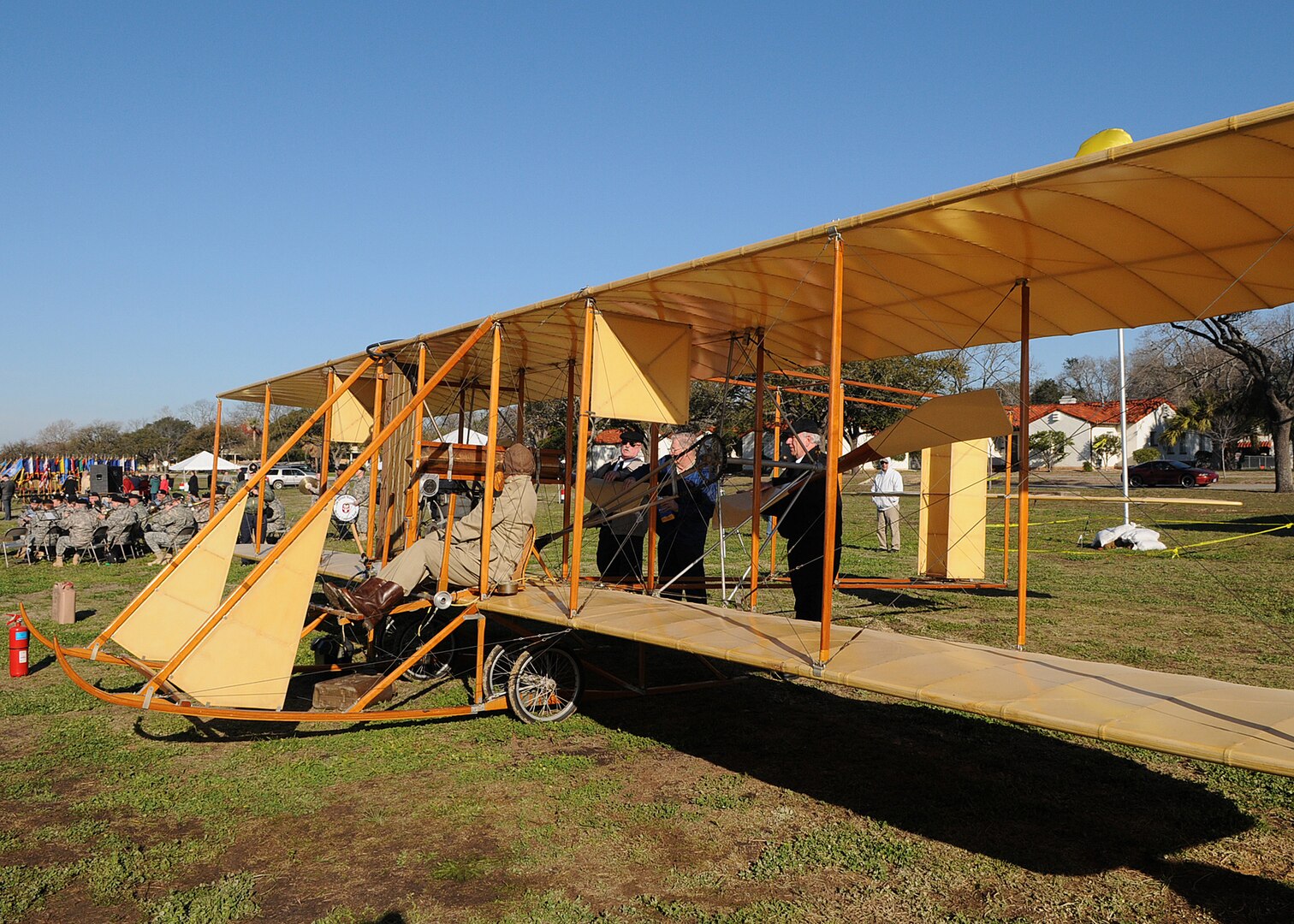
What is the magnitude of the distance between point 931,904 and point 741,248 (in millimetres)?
3396

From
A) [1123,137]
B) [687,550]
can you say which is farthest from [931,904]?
[687,550]

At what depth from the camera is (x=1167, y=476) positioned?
124 feet

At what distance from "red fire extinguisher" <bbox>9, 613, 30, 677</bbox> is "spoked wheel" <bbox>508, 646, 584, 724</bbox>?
465cm

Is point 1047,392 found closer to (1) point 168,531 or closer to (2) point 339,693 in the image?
(1) point 168,531

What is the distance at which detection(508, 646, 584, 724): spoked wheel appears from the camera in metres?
6.40

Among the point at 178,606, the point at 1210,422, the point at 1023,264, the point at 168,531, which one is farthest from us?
the point at 1210,422

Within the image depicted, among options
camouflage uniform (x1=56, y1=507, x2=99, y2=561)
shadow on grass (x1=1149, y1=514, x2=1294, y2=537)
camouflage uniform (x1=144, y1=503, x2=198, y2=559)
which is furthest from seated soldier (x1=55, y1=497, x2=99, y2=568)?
shadow on grass (x1=1149, y1=514, x2=1294, y2=537)

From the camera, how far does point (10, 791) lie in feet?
16.5

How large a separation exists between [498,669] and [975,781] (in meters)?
3.54

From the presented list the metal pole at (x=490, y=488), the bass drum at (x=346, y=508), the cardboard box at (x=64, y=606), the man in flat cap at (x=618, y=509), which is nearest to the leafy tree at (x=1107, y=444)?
the man in flat cap at (x=618, y=509)

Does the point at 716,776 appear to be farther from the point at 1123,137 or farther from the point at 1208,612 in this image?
the point at 1208,612

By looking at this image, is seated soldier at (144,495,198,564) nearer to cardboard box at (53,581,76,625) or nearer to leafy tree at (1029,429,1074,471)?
cardboard box at (53,581,76,625)

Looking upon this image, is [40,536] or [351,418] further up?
[351,418]

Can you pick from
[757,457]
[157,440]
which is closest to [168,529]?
[757,457]
